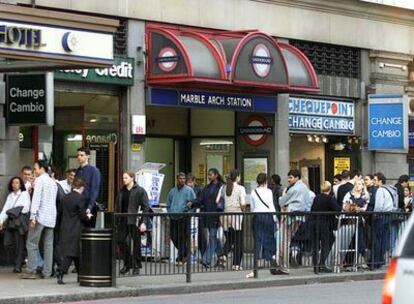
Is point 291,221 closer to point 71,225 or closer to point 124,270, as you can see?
point 124,270

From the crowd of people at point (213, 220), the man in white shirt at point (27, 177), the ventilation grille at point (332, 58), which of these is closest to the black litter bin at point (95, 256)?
the crowd of people at point (213, 220)

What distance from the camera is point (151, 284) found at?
49.0 ft

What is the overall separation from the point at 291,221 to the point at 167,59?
16.4ft

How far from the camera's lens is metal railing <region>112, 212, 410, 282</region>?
1488cm

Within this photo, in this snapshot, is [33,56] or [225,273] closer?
[33,56]

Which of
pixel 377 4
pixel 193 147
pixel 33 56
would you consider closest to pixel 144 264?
pixel 33 56

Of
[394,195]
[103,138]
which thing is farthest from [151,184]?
[394,195]

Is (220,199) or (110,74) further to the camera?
(110,74)

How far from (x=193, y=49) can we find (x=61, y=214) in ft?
19.9

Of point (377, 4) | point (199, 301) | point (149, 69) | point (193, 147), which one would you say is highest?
point (377, 4)

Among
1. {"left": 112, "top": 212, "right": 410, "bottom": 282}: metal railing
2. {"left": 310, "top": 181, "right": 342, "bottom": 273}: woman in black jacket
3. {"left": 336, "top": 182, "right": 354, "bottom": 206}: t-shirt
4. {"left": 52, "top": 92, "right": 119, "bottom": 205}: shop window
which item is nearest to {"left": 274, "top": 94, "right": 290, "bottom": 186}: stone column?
{"left": 336, "top": 182, "right": 354, "bottom": 206}: t-shirt

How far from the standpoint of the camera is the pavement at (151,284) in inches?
523

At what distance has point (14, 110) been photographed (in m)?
17.3

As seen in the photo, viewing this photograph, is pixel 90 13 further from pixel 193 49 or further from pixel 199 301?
pixel 199 301
